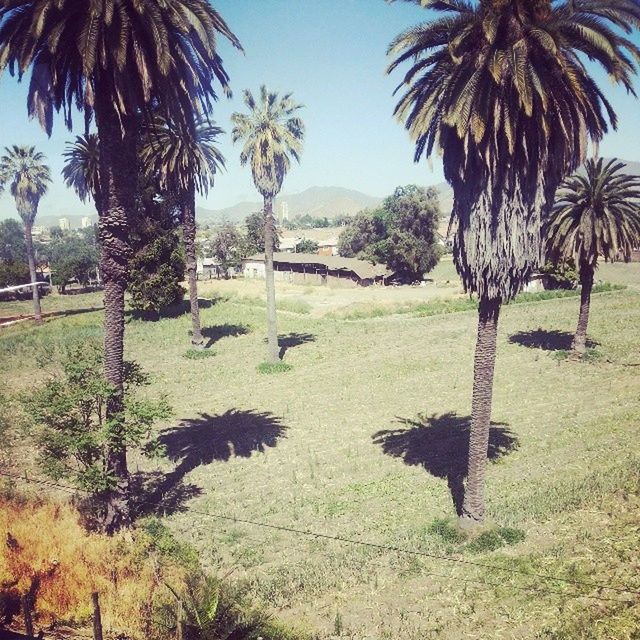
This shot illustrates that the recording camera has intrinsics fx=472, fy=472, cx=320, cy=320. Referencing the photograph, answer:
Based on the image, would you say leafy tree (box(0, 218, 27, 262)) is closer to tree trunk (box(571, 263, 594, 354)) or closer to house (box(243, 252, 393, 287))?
house (box(243, 252, 393, 287))

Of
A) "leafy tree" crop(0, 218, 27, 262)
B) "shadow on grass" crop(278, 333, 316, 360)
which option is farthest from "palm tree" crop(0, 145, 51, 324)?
"leafy tree" crop(0, 218, 27, 262)

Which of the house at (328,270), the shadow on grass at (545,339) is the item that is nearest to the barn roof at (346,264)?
the house at (328,270)

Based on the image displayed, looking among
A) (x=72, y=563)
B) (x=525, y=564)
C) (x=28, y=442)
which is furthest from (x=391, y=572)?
(x=28, y=442)

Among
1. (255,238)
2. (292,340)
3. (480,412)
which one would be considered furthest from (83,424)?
(255,238)

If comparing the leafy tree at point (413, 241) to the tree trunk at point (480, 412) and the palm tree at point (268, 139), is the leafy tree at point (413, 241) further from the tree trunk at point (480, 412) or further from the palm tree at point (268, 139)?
the tree trunk at point (480, 412)

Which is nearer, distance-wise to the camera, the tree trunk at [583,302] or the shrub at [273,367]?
the tree trunk at [583,302]

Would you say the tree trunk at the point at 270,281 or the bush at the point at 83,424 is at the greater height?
the tree trunk at the point at 270,281

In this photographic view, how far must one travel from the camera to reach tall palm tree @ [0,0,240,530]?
11.4m

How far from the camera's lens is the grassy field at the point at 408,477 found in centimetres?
1014

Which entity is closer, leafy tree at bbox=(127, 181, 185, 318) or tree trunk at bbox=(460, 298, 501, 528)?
tree trunk at bbox=(460, 298, 501, 528)

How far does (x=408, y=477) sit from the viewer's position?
16.3 m

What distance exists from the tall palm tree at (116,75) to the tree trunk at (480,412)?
9516mm

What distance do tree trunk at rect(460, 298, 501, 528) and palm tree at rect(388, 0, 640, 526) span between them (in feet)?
0.09

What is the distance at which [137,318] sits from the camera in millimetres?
47188
